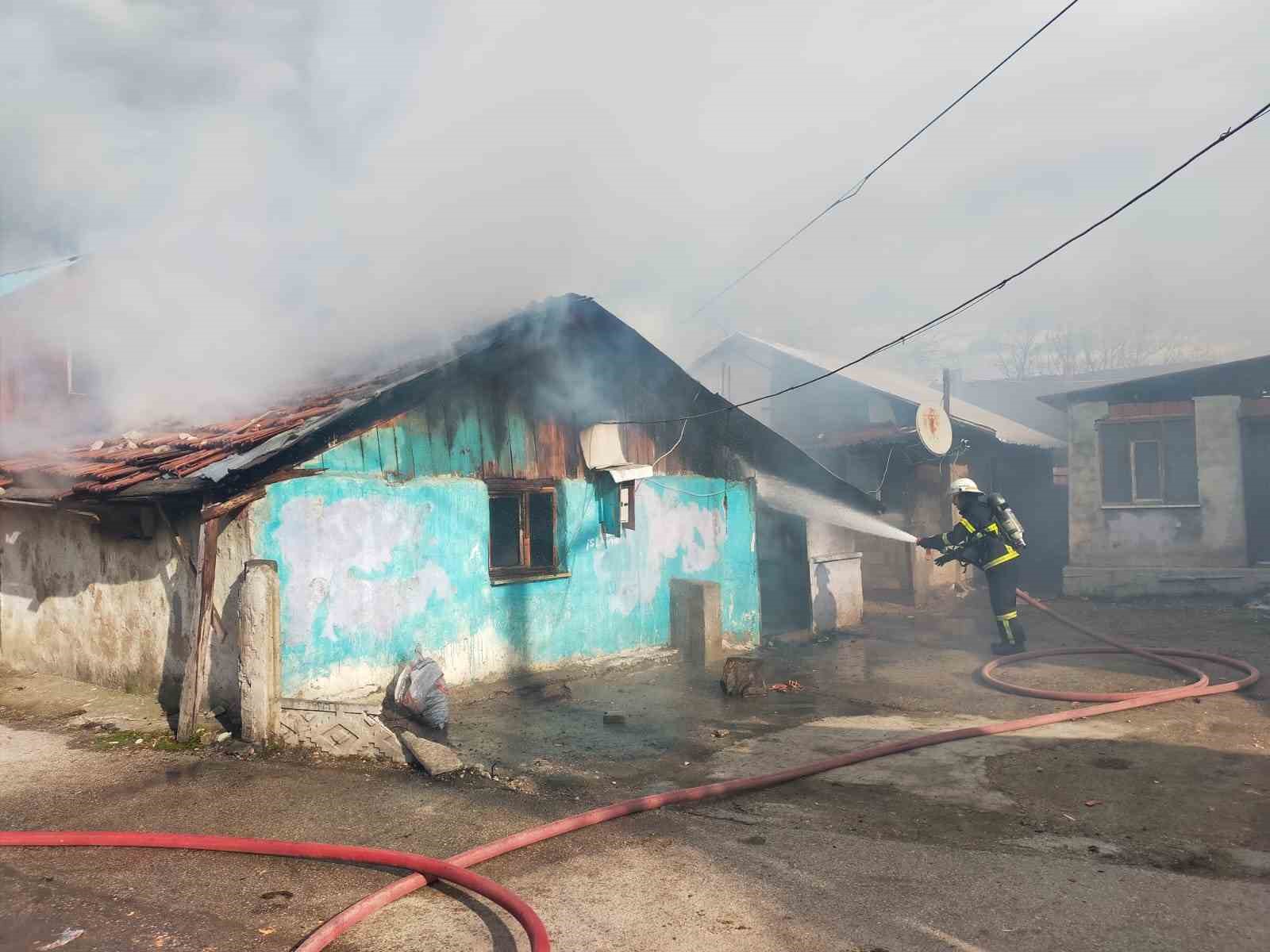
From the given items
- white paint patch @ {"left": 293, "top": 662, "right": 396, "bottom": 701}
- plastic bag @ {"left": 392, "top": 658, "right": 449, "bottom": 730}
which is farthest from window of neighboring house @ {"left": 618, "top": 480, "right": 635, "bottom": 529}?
white paint patch @ {"left": 293, "top": 662, "right": 396, "bottom": 701}

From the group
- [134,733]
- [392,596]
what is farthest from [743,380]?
[134,733]

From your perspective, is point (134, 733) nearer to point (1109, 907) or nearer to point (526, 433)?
point (526, 433)

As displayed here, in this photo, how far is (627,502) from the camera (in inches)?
394

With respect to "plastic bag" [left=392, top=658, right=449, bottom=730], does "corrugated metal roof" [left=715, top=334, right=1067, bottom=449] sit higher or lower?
higher

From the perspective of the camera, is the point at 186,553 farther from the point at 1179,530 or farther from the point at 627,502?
the point at 1179,530

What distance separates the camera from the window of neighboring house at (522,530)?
9164 mm

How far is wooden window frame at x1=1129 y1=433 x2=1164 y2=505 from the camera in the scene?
15.9 meters

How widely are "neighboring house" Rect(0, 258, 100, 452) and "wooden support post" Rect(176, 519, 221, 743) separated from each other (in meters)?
6.12

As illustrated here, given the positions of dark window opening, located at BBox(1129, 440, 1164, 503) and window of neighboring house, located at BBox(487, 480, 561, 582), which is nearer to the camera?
window of neighboring house, located at BBox(487, 480, 561, 582)

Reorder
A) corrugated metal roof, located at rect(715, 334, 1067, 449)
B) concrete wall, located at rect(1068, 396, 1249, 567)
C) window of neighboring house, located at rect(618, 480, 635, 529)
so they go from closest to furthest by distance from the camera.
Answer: window of neighboring house, located at rect(618, 480, 635, 529) → concrete wall, located at rect(1068, 396, 1249, 567) → corrugated metal roof, located at rect(715, 334, 1067, 449)

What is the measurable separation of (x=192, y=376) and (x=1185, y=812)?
37.7ft

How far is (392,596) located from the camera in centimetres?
795

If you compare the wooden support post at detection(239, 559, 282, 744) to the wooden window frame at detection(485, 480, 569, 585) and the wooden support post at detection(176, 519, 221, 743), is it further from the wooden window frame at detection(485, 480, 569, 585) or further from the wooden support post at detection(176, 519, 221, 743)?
the wooden window frame at detection(485, 480, 569, 585)

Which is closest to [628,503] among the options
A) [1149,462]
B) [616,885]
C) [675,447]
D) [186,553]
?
[675,447]
